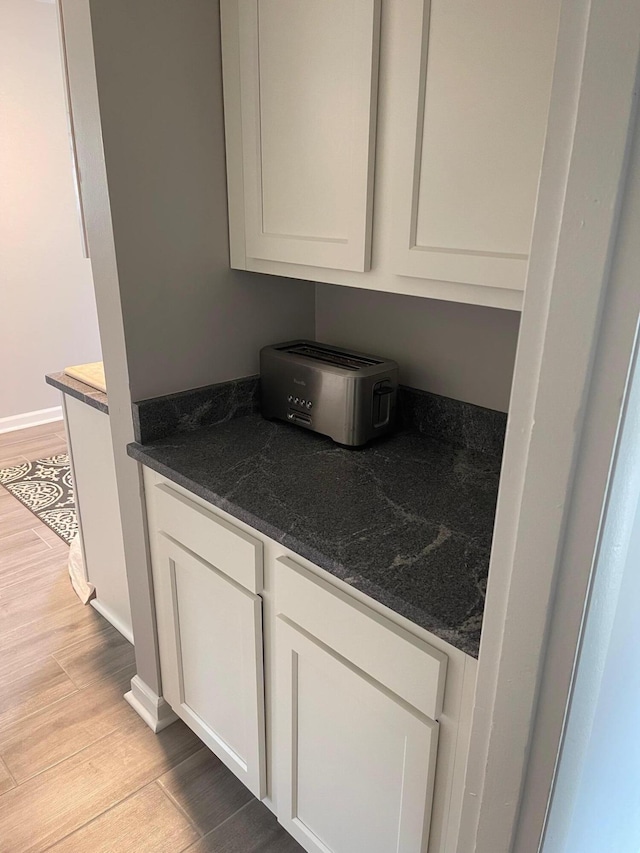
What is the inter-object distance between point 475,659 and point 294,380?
865 mm

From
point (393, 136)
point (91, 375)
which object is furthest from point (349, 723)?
point (91, 375)

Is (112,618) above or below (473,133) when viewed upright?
below

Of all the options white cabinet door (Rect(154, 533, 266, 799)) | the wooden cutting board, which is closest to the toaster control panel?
white cabinet door (Rect(154, 533, 266, 799))

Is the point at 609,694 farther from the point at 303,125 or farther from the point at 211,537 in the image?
the point at 303,125

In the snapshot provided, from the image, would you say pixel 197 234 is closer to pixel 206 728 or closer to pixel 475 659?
pixel 475 659

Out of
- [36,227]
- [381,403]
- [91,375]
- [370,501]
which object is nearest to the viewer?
[370,501]

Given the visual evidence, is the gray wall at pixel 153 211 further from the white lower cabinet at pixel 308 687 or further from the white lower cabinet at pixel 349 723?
the white lower cabinet at pixel 349 723

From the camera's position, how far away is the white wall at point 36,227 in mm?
3574

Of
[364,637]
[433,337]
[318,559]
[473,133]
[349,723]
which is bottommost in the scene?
[349,723]

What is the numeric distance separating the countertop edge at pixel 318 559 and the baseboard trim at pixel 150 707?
0.76 metres

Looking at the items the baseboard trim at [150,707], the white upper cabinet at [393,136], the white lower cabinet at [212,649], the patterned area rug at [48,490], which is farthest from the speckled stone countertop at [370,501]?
the patterned area rug at [48,490]

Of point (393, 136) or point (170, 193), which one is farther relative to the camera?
point (170, 193)

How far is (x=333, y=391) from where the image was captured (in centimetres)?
152

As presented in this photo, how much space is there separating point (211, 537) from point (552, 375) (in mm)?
961
